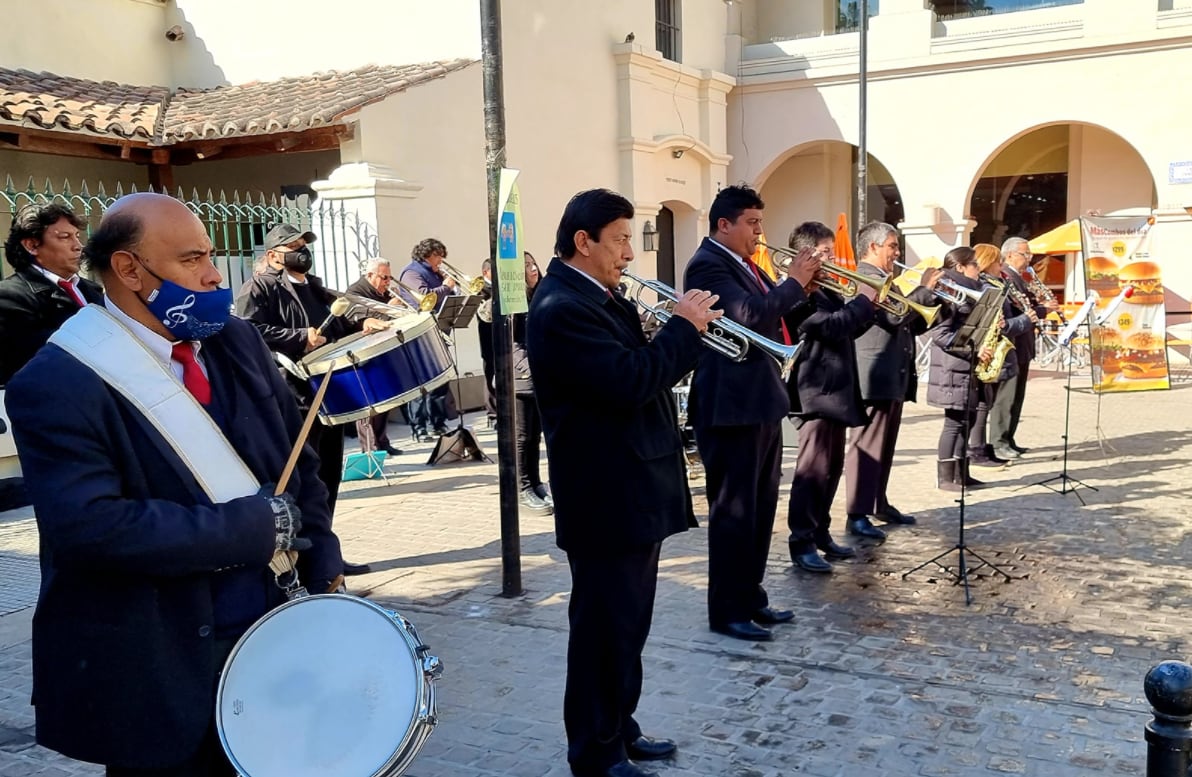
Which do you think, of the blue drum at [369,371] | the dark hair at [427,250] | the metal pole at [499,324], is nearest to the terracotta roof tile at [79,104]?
the dark hair at [427,250]

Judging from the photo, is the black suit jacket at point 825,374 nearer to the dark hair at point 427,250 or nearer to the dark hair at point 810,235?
the dark hair at point 810,235

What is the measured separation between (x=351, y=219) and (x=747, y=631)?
763cm

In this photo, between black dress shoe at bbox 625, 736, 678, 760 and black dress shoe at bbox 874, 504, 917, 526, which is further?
black dress shoe at bbox 874, 504, 917, 526

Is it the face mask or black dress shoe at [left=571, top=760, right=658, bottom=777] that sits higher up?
the face mask

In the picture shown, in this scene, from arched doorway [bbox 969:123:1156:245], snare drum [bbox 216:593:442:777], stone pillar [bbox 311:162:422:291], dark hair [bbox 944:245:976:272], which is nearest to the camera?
snare drum [bbox 216:593:442:777]

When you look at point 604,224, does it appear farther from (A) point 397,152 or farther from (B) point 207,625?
(A) point 397,152

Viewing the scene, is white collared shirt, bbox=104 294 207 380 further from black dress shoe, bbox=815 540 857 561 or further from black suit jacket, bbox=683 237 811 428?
black dress shoe, bbox=815 540 857 561

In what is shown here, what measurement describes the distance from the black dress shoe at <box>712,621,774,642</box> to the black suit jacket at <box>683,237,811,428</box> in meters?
0.98

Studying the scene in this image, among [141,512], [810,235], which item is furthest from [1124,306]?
[141,512]

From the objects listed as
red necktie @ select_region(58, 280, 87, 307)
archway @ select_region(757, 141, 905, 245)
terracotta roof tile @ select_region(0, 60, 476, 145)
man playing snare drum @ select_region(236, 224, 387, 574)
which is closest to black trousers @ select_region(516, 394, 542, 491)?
man playing snare drum @ select_region(236, 224, 387, 574)

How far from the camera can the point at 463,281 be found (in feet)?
31.5

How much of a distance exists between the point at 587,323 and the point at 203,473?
142 centimetres

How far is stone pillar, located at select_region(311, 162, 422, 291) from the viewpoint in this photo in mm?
10797

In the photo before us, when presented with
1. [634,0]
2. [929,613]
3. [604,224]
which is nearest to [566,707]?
[604,224]
